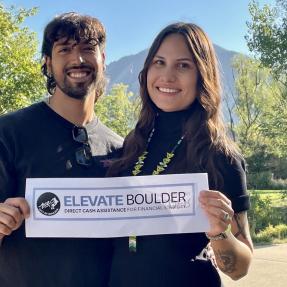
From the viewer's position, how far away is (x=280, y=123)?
44.4 ft

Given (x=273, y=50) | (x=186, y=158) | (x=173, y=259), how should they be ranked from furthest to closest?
(x=273, y=50) → (x=186, y=158) → (x=173, y=259)

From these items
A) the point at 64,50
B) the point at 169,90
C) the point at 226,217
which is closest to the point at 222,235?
the point at 226,217

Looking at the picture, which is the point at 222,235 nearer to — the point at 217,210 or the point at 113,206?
the point at 217,210

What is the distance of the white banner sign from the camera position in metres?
2.30

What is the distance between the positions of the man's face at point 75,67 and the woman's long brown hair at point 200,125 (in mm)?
288

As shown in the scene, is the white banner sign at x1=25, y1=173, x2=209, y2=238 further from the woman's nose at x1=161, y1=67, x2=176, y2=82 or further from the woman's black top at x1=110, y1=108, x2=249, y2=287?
the woman's nose at x1=161, y1=67, x2=176, y2=82

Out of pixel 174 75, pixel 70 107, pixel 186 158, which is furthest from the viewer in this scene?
pixel 70 107

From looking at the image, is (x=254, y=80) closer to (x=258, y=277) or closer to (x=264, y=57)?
(x=264, y=57)

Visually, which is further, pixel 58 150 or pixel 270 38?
pixel 270 38

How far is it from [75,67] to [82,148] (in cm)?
44

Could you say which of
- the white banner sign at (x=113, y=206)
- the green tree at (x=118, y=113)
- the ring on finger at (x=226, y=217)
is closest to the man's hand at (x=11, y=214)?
the white banner sign at (x=113, y=206)

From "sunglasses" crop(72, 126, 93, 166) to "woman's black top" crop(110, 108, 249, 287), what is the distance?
42 centimetres

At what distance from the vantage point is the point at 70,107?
2582 millimetres

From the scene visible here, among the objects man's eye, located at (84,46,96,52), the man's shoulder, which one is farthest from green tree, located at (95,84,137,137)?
man's eye, located at (84,46,96,52)
